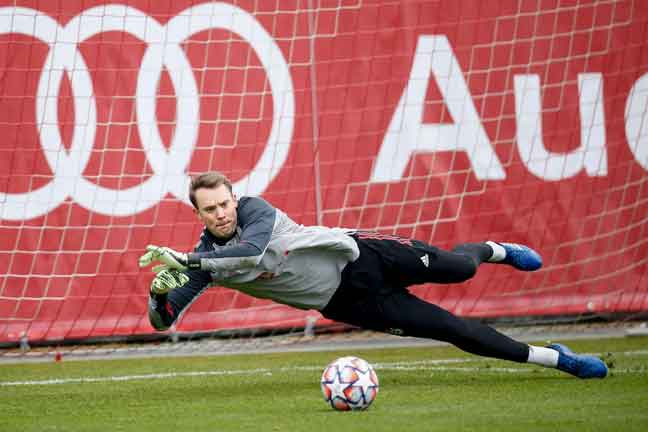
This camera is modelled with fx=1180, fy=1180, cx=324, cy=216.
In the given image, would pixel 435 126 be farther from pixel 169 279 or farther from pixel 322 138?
pixel 169 279

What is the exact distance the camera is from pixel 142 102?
1055 centimetres

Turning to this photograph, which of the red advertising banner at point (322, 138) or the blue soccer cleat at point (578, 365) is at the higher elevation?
the red advertising banner at point (322, 138)

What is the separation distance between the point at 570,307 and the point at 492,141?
1.76 meters

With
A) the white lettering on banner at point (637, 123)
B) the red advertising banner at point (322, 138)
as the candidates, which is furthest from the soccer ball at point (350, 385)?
the white lettering on banner at point (637, 123)

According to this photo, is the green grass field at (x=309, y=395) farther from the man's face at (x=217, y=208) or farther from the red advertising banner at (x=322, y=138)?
the red advertising banner at (x=322, y=138)

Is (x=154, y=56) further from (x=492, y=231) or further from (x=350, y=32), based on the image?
(x=492, y=231)

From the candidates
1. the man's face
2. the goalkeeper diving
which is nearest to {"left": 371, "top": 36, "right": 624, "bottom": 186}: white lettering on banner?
the goalkeeper diving

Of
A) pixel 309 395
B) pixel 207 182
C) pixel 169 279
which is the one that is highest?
pixel 207 182

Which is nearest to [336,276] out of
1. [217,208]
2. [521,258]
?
[217,208]

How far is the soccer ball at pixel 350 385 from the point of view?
627 centimetres

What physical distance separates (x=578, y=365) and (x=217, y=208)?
8.06 feet

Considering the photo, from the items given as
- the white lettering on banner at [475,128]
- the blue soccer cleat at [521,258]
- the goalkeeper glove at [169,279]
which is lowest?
the goalkeeper glove at [169,279]

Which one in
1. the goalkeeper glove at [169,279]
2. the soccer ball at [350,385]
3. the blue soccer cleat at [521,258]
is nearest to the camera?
the soccer ball at [350,385]

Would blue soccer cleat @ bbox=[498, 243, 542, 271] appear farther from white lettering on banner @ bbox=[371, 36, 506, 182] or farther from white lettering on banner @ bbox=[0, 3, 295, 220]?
white lettering on banner @ bbox=[0, 3, 295, 220]
